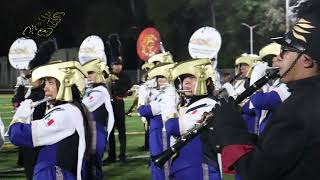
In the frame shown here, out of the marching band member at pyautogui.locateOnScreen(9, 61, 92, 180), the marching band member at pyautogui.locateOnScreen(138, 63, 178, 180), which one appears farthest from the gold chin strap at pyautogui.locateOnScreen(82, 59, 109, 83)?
the marching band member at pyautogui.locateOnScreen(9, 61, 92, 180)

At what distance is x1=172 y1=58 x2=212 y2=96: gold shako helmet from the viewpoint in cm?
550

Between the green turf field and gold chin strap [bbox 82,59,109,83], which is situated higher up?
gold chin strap [bbox 82,59,109,83]

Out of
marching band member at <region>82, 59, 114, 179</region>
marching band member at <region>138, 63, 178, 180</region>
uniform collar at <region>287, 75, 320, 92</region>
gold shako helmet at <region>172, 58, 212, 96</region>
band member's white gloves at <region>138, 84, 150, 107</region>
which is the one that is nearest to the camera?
uniform collar at <region>287, 75, 320, 92</region>

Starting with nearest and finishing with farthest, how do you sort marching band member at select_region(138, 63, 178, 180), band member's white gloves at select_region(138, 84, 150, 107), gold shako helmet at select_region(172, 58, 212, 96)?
1. gold shako helmet at select_region(172, 58, 212, 96)
2. marching band member at select_region(138, 63, 178, 180)
3. band member's white gloves at select_region(138, 84, 150, 107)

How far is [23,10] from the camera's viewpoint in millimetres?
37656

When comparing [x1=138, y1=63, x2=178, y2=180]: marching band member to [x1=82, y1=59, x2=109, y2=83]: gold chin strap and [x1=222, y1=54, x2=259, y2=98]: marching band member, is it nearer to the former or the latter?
[x1=82, y1=59, x2=109, y2=83]: gold chin strap

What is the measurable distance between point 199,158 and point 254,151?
2560 mm

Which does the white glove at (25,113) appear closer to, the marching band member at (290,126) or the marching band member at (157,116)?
the marching band member at (290,126)

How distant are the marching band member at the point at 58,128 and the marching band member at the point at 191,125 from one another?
82 centimetres

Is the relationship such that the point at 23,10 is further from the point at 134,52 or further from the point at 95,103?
the point at 95,103

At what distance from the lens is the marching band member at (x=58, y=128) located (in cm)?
477

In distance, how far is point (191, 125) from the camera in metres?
5.22

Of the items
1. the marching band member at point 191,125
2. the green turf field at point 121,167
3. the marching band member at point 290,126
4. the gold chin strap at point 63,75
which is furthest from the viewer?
the green turf field at point 121,167

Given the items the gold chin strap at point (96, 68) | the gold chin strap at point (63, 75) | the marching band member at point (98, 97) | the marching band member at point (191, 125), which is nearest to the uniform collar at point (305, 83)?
the marching band member at point (191, 125)
